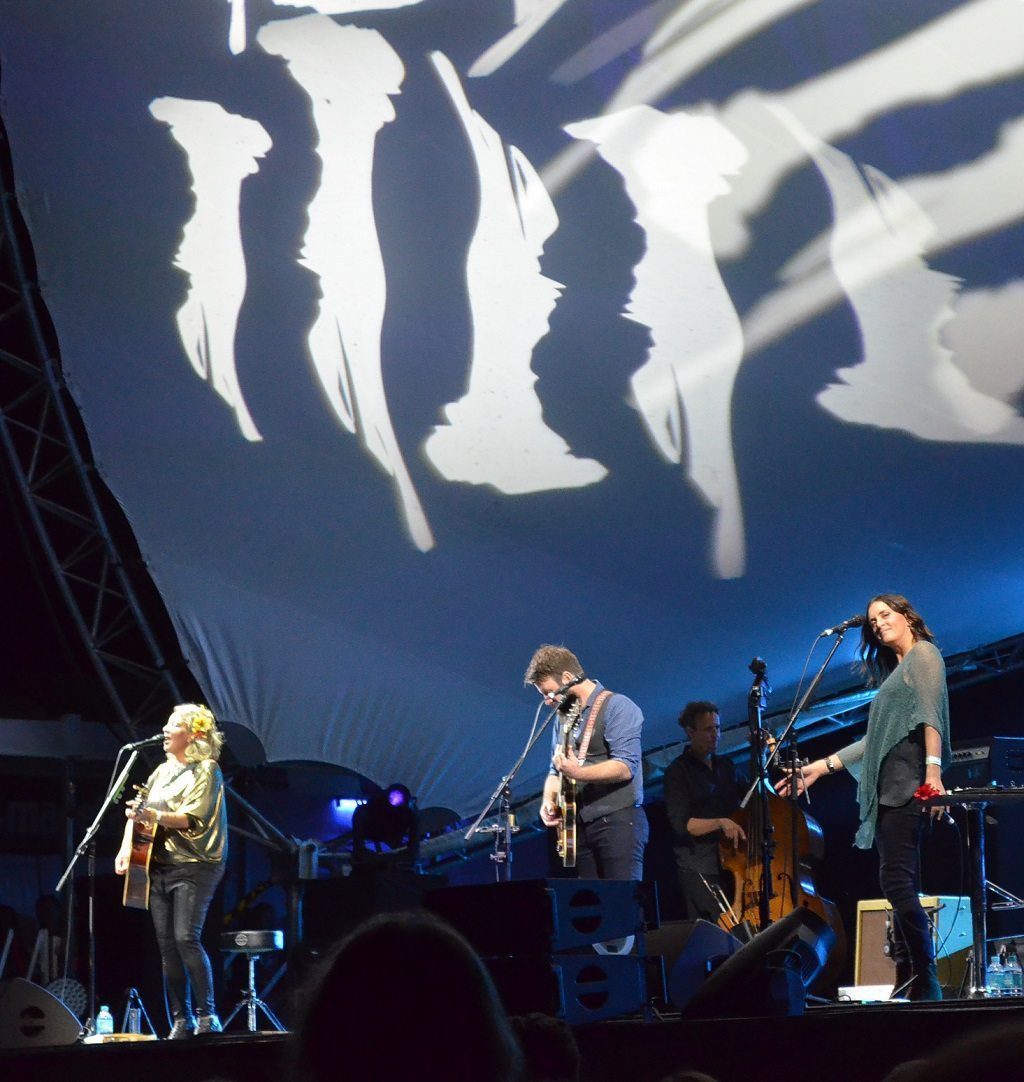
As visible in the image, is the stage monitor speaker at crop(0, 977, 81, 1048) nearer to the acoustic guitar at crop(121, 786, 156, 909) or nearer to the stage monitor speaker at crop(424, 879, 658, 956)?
the acoustic guitar at crop(121, 786, 156, 909)

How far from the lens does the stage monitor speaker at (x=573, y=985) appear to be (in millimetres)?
4016

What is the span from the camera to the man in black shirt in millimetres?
6801

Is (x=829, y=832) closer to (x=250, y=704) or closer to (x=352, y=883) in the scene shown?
(x=352, y=883)

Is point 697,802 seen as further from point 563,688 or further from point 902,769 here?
point 902,769

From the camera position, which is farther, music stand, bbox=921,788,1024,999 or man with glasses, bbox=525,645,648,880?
man with glasses, bbox=525,645,648,880

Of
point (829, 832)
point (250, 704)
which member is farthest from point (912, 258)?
point (250, 704)

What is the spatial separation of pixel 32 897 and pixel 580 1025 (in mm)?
8594

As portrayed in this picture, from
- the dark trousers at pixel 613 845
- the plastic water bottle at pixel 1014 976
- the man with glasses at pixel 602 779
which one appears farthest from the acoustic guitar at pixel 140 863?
the plastic water bottle at pixel 1014 976

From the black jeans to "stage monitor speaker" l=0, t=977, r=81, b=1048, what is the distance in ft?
2.13

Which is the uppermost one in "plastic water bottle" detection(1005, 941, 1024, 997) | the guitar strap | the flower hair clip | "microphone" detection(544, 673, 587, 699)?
the flower hair clip

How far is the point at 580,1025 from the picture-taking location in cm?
387

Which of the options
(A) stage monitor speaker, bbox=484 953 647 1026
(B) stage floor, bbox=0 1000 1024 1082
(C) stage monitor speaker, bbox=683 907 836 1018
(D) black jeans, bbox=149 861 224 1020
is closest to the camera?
(B) stage floor, bbox=0 1000 1024 1082

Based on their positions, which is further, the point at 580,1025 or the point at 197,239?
the point at 197,239

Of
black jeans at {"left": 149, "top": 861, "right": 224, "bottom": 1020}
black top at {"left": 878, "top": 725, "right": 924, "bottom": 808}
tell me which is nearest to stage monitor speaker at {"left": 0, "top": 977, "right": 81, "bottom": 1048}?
black jeans at {"left": 149, "top": 861, "right": 224, "bottom": 1020}
